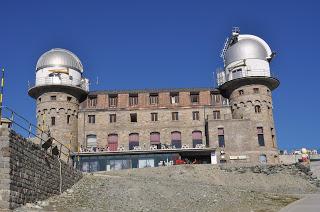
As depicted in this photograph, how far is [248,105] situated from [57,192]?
128 ft

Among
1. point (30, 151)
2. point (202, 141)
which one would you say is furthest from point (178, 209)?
point (202, 141)

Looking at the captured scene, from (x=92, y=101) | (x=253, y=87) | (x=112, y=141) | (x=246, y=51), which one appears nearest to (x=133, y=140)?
(x=112, y=141)

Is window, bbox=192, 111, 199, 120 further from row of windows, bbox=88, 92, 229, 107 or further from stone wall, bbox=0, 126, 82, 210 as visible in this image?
stone wall, bbox=0, 126, 82, 210

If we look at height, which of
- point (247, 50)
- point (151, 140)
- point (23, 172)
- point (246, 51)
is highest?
point (247, 50)

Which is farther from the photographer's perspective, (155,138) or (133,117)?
(133,117)

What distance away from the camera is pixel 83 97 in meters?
63.7

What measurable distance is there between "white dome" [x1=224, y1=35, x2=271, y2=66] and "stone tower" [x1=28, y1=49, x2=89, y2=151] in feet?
70.3

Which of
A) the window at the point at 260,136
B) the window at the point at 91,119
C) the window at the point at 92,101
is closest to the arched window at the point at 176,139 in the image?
the window at the point at 260,136

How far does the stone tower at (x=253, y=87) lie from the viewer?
5841 centimetres

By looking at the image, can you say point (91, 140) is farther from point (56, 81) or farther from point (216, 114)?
point (216, 114)

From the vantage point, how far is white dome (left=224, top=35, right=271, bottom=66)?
6247cm

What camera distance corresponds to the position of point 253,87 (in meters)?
60.5

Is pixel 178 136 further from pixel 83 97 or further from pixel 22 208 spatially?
pixel 22 208

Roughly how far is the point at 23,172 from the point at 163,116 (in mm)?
42247
